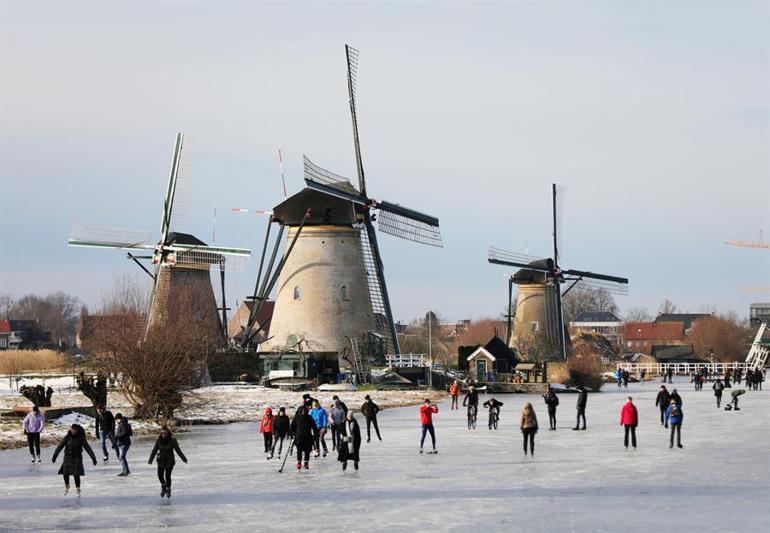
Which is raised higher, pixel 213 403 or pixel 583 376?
pixel 583 376

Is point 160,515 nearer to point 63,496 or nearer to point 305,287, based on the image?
point 63,496

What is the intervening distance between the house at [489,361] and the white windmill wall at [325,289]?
13684mm

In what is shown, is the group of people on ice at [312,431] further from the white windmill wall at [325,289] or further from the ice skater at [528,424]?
the white windmill wall at [325,289]

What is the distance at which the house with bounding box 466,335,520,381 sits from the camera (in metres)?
74.9

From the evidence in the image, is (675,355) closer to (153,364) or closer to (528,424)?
(153,364)

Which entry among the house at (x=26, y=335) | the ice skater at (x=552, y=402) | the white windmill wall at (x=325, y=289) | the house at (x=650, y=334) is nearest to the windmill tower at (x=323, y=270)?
the white windmill wall at (x=325, y=289)

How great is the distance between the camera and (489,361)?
75.6 m

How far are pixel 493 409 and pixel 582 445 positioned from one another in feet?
23.1

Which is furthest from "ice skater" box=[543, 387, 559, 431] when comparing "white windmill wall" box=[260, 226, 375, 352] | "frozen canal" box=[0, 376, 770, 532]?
"white windmill wall" box=[260, 226, 375, 352]

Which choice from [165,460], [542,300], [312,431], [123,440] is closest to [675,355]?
[542,300]

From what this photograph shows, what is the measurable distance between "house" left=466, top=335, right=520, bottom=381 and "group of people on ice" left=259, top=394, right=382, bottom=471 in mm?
45133

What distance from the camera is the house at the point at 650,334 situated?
175000mm

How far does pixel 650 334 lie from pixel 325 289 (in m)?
123

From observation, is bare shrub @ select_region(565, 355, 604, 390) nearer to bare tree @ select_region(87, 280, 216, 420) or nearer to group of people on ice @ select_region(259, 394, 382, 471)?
bare tree @ select_region(87, 280, 216, 420)
